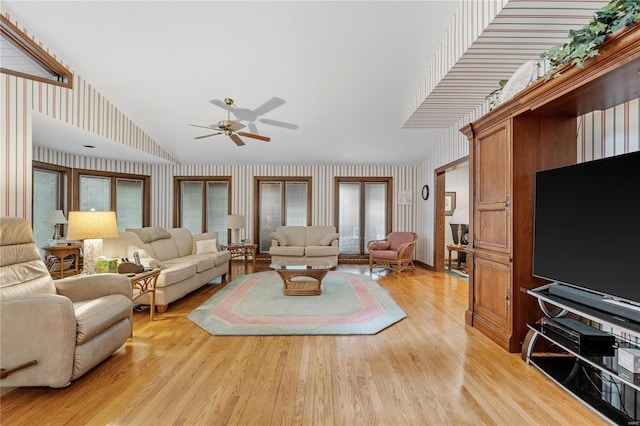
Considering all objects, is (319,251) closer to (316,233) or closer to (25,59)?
(316,233)

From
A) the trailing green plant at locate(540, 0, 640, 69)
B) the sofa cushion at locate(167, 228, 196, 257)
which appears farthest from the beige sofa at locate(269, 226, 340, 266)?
the trailing green plant at locate(540, 0, 640, 69)

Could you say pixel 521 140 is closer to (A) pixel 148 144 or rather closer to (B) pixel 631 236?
(B) pixel 631 236

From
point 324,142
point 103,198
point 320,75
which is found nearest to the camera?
point 320,75

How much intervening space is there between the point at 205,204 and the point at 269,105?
3.97 metres

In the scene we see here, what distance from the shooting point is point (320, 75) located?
4145mm

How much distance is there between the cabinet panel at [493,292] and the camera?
2676 millimetres

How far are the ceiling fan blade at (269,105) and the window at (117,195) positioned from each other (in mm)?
4204

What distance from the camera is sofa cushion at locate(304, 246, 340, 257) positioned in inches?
250

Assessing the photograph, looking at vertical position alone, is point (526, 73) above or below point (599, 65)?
above

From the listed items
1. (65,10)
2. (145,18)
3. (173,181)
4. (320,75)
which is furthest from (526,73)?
(173,181)

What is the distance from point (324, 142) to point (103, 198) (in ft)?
16.8

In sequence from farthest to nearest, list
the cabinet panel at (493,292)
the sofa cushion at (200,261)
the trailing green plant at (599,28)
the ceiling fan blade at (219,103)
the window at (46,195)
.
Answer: the window at (46,195)
the ceiling fan blade at (219,103)
the sofa cushion at (200,261)
the cabinet panel at (493,292)
the trailing green plant at (599,28)

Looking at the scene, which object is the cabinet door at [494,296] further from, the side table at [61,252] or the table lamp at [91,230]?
the side table at [61,252]

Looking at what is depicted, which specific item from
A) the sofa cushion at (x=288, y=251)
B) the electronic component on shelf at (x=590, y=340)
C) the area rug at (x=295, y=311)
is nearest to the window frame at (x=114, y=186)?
the sofa cushion at (x=288, y=251)
